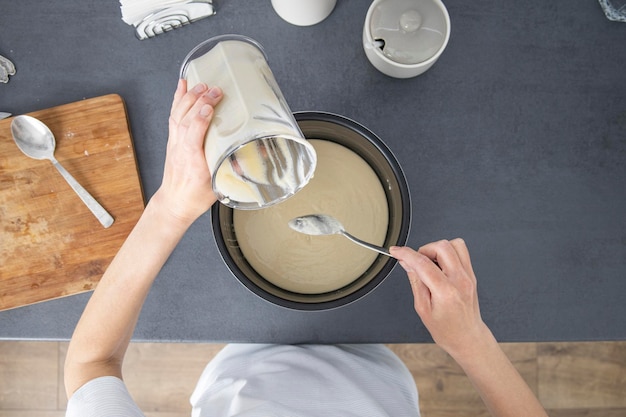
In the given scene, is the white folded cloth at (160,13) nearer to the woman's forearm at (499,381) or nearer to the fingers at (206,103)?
the fingers at (206,103)

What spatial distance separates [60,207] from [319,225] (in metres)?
0.37

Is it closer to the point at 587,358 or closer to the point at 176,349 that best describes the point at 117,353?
the point at 176,349

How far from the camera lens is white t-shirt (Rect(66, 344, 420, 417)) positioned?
0.62m

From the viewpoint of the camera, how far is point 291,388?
2.17 feet

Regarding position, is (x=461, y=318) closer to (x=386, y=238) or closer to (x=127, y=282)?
(x=386, y=238)

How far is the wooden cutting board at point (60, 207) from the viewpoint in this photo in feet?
2.32

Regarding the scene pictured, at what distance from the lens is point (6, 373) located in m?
1.29

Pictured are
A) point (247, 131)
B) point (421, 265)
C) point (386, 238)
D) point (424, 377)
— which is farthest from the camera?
point (424, 377)

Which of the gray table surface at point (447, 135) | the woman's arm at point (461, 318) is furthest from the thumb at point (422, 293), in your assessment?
the gray table surface at point (447, 135)

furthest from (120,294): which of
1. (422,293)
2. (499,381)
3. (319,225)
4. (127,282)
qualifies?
(499,381)

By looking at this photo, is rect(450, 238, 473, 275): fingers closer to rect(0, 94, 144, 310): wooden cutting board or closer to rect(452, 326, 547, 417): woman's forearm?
rect(452, 326, 547, 417): woman's forearm

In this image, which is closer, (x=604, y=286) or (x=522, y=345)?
(x=604, y=286)

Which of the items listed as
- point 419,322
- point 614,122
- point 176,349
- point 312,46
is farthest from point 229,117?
point 176,349

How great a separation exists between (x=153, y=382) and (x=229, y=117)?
1.02 metres
